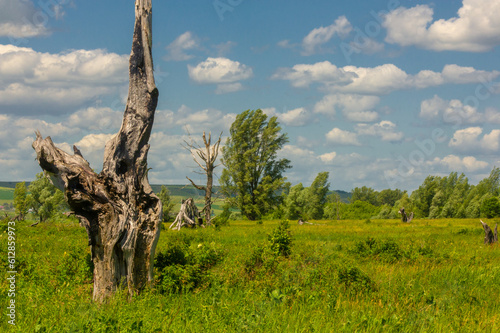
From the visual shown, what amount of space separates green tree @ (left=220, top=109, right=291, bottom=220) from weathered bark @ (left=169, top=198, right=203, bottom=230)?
20772 mm

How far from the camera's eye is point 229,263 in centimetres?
1121

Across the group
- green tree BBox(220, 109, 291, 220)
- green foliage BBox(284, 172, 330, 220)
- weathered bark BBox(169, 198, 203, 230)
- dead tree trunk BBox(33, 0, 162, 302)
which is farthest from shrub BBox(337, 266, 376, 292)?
green foliage BBox(284, 172, 330, 220)

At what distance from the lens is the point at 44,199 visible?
2239 inches

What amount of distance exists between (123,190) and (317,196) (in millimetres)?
70889

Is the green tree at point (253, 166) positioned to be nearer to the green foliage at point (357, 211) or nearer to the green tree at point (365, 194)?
the green foliage at point (357, 211)

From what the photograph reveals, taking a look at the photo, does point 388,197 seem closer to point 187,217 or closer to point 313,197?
point 313,197

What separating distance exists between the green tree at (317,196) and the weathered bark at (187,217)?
46.0m

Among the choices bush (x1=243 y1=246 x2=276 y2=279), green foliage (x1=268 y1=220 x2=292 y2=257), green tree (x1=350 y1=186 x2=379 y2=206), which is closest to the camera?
bush (x1=243 y1=246 x2=276 y2=279)

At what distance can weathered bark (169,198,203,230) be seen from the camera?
29.8 meters

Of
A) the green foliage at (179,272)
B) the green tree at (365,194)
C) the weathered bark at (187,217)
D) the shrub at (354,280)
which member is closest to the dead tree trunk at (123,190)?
the green foliage at (179,272)

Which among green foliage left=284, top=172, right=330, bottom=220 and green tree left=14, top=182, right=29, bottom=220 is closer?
green tree left=14, top=182, right=29, bottom=220

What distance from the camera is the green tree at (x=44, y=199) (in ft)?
175

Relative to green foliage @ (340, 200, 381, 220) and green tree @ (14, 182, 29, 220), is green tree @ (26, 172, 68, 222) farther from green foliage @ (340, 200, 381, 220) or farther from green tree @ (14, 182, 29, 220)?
green foliage @ (340, 200, 381, 220)

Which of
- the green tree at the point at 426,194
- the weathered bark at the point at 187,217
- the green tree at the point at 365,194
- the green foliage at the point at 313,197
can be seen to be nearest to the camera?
the weathered bark at the point at 187,217
